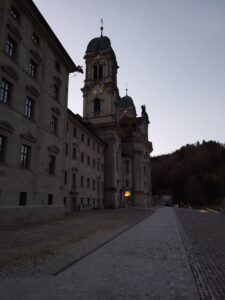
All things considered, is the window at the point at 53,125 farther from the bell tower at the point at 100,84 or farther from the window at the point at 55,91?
the bell tower at the point at 100,84

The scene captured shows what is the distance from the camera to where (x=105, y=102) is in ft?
199

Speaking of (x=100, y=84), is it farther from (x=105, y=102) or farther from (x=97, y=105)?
(x=97, y=105)

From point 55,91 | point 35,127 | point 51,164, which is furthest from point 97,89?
point 35,127

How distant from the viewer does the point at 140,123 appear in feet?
289

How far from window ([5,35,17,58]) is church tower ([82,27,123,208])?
3731cm

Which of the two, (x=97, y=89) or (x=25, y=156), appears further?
(x=97, y=89)

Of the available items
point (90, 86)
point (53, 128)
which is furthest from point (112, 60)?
point (53, 128)

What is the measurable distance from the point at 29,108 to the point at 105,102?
3999 cm

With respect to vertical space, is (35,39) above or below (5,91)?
above

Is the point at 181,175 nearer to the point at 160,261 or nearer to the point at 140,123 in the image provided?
the point at 140,123

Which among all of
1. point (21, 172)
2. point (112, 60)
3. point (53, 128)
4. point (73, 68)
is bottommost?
point (21, 172)

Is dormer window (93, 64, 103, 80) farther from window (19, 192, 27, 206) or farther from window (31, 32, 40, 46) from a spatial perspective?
window (19, 192, 27, 206)

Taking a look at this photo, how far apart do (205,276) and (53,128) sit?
859 inches

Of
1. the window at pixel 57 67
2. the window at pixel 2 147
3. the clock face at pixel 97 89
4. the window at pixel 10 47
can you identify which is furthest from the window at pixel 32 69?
the clock face at pixel 97 89
